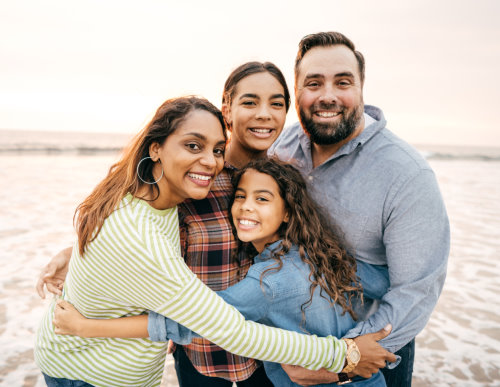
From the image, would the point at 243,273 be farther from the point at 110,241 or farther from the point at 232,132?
the point at 232,132

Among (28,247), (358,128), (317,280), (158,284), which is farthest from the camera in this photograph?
(28,247)

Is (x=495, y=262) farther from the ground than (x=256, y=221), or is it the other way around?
(x=256, y=221)

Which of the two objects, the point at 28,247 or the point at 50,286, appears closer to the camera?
the point at 50,286

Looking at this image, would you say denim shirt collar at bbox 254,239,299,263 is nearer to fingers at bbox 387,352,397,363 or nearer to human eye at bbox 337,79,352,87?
fingers at bbox 387,352,397,363

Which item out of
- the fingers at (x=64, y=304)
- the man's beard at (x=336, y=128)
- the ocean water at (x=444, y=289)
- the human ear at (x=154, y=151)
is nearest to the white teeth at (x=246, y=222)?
the human ear at (x=154, y=151)

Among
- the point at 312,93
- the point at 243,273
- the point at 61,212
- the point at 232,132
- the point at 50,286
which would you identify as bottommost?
the point at 61,212

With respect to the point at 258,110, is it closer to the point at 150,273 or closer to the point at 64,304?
the point at 150,273

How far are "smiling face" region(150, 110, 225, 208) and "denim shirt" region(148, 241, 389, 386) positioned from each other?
544mm

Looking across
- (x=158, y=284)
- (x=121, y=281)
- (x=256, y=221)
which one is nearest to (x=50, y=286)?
(x=121, y=281)

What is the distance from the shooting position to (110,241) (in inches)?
62.0

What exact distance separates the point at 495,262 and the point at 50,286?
6668 millimetres

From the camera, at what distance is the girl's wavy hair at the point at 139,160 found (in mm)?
1780

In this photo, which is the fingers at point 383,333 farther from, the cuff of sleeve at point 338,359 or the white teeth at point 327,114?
the white teeth at point 327,114

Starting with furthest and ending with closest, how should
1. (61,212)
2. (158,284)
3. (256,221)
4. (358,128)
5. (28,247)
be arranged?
1. (61,212)
2. (28,247)
3. (358,128)
4. (256,221)
5. (158,284)
